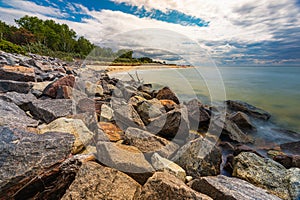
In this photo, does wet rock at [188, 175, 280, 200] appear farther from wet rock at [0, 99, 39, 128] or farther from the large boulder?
wet rock at [0, 99, 39, 128]

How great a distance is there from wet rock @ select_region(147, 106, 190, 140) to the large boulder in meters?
1.11

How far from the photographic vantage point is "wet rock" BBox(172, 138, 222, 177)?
2.43m

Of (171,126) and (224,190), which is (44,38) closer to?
(171,126)

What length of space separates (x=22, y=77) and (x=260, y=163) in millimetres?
5966

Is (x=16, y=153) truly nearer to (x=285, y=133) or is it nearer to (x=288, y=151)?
(x=288, y=151)

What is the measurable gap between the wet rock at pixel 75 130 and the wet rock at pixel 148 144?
23.1 inches

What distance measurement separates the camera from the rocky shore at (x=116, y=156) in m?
1.46

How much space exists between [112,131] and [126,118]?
1.64 ft

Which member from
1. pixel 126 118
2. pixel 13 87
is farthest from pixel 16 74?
pixel 126 118

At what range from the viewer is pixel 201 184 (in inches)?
65.5

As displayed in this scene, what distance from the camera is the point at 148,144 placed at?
250cm

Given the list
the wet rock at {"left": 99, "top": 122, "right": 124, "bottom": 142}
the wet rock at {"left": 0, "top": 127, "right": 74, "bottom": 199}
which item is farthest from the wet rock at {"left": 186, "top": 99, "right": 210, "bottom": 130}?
the wet rock at {"left": 0, "top": 127, "right": 74, "bottom": 199}

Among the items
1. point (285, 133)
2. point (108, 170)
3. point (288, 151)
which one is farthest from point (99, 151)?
point (285, 133)

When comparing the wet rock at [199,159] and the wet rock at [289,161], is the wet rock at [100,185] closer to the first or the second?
the wet rock at [199,159]
